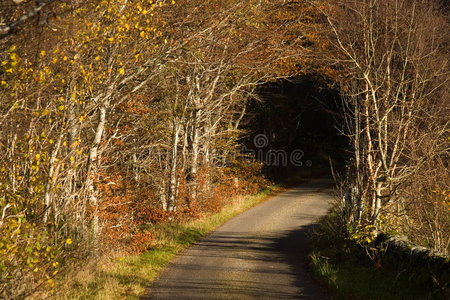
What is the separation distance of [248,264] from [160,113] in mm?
8152

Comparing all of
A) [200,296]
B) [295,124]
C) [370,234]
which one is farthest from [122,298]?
[295,124]

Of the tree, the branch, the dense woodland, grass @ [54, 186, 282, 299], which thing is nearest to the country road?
grass @ [54, 186, 282, 299]

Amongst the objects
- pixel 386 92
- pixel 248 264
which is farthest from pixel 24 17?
pixel 386 92

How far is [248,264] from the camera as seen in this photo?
13305 millimetres

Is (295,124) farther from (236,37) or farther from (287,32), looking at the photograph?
(236,37)

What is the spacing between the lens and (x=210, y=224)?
761 inches

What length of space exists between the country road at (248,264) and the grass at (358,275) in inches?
16.2

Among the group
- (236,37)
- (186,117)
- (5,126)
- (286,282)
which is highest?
(236,37)

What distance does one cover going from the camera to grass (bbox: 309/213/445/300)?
961cm

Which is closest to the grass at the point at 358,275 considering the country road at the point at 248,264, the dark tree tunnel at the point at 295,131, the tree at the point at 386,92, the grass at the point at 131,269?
the country road at the point at 248,264

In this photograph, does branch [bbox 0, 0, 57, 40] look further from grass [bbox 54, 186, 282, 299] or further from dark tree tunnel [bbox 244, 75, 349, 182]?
dark tree tunnel [bbox 244, 75, 349, 182]

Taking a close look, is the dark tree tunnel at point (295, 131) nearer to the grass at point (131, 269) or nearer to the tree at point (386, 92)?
the grass at point (131, 269)

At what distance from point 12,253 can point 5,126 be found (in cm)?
281

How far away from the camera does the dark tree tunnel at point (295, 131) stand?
113ft
